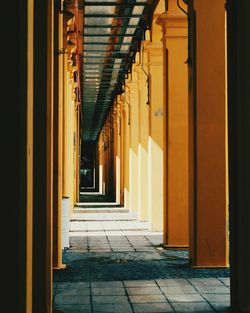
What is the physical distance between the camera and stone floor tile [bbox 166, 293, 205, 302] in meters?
6.45

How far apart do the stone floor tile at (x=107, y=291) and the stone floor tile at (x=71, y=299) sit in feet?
0.81

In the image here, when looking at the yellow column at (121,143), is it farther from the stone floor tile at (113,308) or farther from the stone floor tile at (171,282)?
the stone floor tile at (113,308)

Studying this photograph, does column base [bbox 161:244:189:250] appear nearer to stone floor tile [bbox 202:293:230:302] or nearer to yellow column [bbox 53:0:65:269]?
yellow column [bbox 53:0:65:269]

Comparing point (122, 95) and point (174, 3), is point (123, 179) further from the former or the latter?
point (174, 3)

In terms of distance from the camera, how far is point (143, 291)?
6941 mm

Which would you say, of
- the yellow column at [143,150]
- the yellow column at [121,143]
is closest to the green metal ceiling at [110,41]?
the yellow column at [121,143]

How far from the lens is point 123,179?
79.5ft

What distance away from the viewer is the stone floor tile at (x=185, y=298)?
6445 millimetres

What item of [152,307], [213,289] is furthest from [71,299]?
[213,289]

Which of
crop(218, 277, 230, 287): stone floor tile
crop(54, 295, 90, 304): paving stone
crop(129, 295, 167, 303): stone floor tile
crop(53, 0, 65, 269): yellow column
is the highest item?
crop(53, 0, 65, 269): yellow column

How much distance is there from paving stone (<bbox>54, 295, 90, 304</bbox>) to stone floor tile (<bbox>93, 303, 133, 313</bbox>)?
0.26 metres

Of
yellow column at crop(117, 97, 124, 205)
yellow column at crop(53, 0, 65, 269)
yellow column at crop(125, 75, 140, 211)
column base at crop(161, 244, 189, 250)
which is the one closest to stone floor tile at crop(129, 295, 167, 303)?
yellow column at crop(53, 0, 65, 269)
